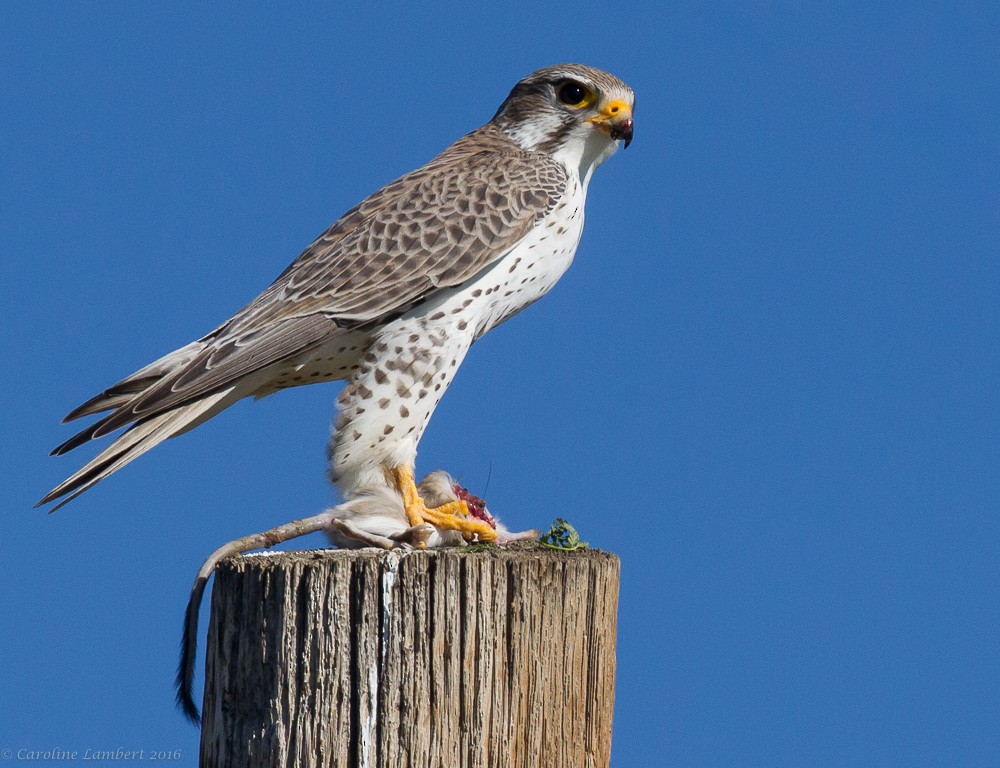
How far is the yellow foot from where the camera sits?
4.71 meters

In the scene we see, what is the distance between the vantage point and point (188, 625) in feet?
13.2

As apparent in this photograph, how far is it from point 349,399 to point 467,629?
1.75 m

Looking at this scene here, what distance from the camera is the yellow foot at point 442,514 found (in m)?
4.71

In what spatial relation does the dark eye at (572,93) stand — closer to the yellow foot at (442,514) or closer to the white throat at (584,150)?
the white throat at (584,150)

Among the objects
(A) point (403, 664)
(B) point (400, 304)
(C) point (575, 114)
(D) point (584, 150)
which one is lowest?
(A) point (403, 664)

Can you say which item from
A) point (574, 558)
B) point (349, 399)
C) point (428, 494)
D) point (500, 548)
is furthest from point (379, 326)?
point (574, 558)

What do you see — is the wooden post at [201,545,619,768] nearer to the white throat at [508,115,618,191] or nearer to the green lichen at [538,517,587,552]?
the green lichen at [538,517,587,552]

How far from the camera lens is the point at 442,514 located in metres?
4.80

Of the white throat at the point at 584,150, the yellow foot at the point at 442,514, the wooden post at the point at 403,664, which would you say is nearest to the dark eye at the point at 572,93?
the white throat at the point at 584,150

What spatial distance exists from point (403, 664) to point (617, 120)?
10.4 feet

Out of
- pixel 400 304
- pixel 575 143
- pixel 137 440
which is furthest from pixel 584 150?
pixel 137 440

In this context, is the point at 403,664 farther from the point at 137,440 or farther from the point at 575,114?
the point at 575,114

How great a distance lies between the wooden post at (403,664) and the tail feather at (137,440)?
1076mm

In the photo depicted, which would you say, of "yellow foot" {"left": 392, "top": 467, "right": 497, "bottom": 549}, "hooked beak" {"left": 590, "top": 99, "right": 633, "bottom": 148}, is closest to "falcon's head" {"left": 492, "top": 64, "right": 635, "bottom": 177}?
"hooked beak" {"left": 590, "top": 99, "right": 633, "bottom": 148}
